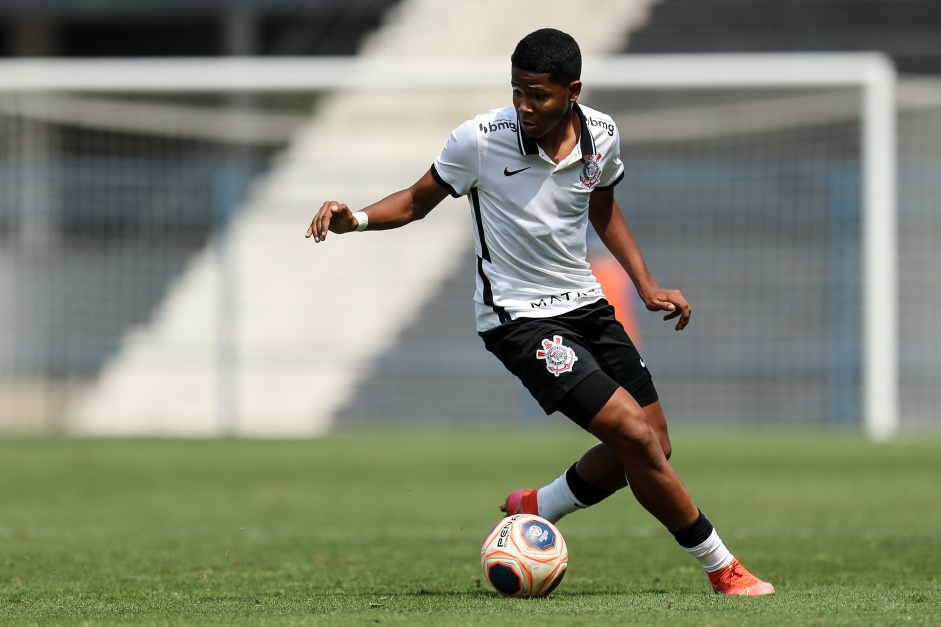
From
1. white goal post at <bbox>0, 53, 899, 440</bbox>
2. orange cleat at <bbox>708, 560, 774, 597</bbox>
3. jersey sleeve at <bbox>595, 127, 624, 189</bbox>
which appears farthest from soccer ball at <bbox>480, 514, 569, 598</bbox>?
white goal post at <bbox>0, 53, 899, 440</bbox>

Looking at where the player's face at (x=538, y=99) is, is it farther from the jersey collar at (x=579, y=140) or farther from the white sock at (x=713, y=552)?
the white sock at (x=713, y=552)

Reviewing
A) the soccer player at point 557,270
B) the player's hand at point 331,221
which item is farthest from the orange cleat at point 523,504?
the player's hand at point 331,221

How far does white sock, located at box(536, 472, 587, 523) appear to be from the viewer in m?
6.04

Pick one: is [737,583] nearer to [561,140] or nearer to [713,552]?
[713,552]

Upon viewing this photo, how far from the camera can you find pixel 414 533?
8.67 meters

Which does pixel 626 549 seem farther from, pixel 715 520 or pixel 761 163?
pixel 761 163

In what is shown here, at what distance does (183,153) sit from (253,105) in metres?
1.32

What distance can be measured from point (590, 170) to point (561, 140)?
16 cm

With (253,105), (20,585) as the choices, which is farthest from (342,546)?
(253,105)

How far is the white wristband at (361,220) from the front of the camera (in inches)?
218

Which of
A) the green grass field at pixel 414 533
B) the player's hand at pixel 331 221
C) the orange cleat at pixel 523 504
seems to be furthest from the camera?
the orange cleat at pixel 523 504

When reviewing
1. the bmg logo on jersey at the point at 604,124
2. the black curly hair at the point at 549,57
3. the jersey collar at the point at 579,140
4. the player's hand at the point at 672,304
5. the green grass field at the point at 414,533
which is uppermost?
the black curly hair at the point at 549,57

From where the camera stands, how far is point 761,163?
18500 millimetres

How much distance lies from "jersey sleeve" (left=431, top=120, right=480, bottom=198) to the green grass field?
5.11 ft
